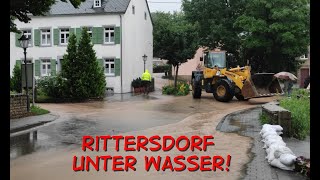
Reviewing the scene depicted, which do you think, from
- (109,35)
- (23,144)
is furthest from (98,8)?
(23,144)

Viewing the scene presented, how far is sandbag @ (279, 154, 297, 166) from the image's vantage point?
7.53m

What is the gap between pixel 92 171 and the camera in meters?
7.79

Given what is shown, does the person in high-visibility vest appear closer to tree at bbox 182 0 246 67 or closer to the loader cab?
the loader cab

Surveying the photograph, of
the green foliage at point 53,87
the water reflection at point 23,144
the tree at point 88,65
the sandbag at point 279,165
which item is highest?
the tree at point 88,65

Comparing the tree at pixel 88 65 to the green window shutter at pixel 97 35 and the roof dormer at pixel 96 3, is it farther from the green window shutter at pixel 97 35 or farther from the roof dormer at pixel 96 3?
the roof dormer at pixel 96 3

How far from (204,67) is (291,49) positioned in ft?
46.4

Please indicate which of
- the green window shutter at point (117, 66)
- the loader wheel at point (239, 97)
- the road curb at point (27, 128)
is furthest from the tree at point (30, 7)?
the green window shutter at point (117, 66)

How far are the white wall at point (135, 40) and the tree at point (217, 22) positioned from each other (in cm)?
Result: 525

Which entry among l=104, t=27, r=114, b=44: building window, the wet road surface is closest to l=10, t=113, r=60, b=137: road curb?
the wet road surface

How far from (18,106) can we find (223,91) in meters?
12.5

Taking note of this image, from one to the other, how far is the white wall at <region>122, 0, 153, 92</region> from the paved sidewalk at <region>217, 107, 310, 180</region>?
67.1 ft

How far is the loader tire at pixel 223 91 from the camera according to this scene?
2472 centimetres
